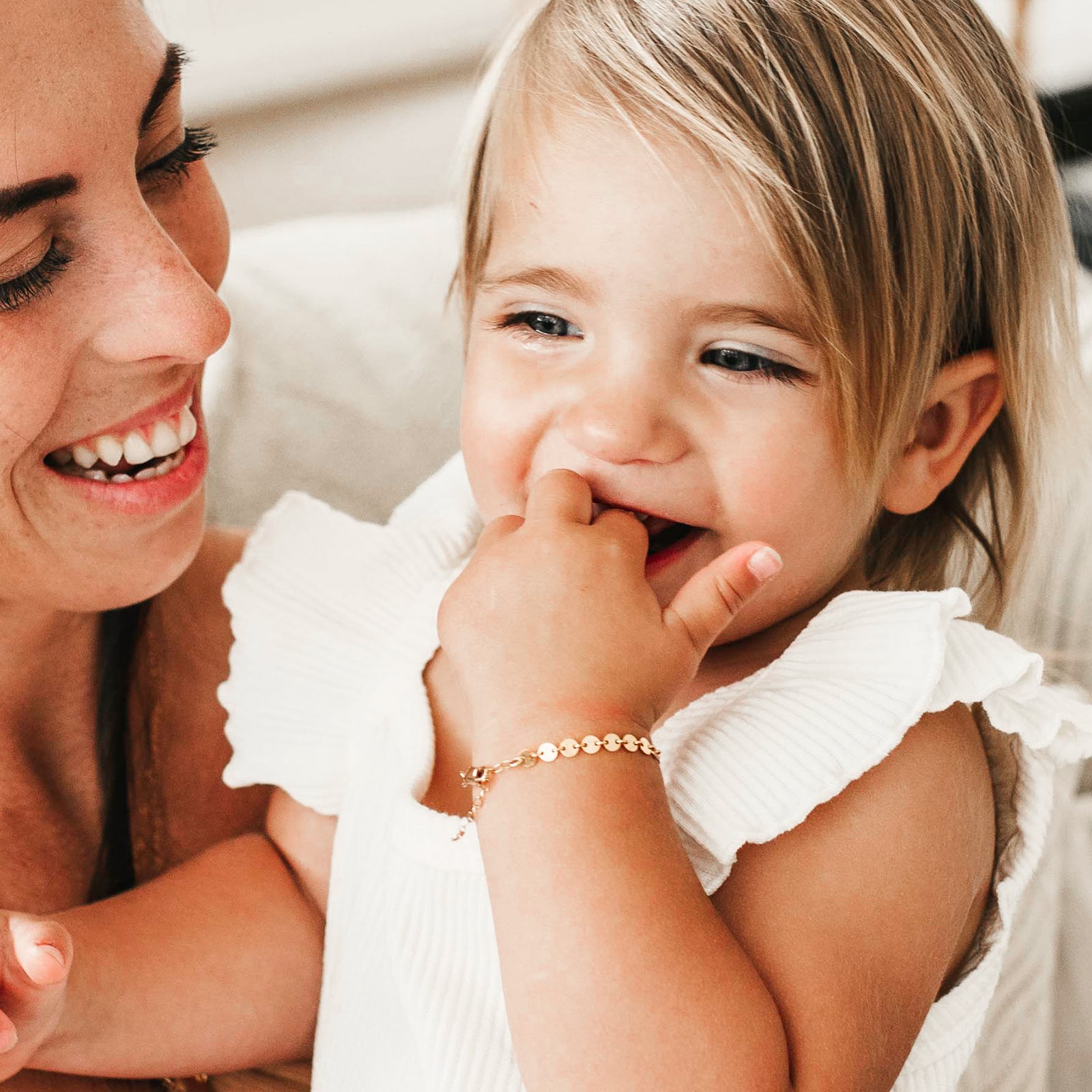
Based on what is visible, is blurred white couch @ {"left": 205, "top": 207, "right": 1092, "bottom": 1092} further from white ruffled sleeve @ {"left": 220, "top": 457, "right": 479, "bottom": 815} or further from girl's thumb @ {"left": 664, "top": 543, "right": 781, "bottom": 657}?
girl's thumb @ {"left": 664, "top": 543, "right": 781, "bottom": 657}

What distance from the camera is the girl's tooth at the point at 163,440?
40.3 inches

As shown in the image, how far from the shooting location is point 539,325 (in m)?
1.01

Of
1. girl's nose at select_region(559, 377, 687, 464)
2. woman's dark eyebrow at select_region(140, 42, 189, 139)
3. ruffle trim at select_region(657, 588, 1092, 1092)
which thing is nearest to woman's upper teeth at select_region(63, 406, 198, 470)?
→ woman's dark eyebrow at select_region(140, 42, 189, 139)

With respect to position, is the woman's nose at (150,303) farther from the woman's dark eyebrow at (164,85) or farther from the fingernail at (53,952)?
the fingernail at (53,952)

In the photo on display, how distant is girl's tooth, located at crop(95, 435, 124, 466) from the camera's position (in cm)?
100

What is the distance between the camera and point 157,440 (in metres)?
1.03

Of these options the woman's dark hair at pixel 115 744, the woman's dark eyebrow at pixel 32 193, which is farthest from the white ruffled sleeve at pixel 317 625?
the woman's dark eyebrow at pixel 32 193

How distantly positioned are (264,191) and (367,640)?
1441 mm

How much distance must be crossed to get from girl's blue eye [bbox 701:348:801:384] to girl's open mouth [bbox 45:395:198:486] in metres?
0.43

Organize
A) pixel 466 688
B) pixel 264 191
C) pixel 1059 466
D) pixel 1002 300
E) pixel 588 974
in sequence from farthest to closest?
pixel 264 191
pixel 1059 466
pixel 1002 300
pixel 466 688
pixel 588 974

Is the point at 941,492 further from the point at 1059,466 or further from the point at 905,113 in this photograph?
the point at 905,113

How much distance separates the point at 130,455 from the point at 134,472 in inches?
0.9

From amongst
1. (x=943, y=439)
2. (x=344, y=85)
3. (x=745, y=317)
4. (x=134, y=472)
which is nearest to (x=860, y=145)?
(x=745, y=317)

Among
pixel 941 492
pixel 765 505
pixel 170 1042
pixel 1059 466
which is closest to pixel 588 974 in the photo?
pixel 765 505
